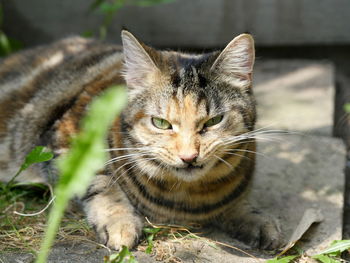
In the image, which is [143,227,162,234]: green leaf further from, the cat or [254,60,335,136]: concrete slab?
[254,60,335,136]: concrete slab

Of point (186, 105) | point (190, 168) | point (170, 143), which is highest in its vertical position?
point (186, 105)

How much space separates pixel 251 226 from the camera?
2.35 meters

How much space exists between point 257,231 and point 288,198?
1.40ft

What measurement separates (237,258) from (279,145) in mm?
1204

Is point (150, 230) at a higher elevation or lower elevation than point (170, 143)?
lower

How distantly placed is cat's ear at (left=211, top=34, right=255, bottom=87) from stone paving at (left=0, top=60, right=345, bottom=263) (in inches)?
22.0

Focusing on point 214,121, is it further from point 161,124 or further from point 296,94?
point 296,94

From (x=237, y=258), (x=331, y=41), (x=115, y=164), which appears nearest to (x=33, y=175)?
(x=115, y=164)

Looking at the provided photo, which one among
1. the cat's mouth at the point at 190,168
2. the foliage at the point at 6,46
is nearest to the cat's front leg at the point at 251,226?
the cat's mouth at the point at 190,168

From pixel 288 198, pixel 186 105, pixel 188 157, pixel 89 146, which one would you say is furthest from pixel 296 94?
pixel 89 146

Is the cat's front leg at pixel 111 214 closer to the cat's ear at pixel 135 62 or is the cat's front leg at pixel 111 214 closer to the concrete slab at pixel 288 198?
the concrete slab at pixel 288 198

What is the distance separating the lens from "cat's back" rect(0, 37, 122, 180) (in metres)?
2.66

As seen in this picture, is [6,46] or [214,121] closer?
[214,121]

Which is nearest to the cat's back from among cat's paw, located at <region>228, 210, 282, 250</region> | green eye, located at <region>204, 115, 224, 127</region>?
green eye, located at <region>204, 115, 224, 127</region>
